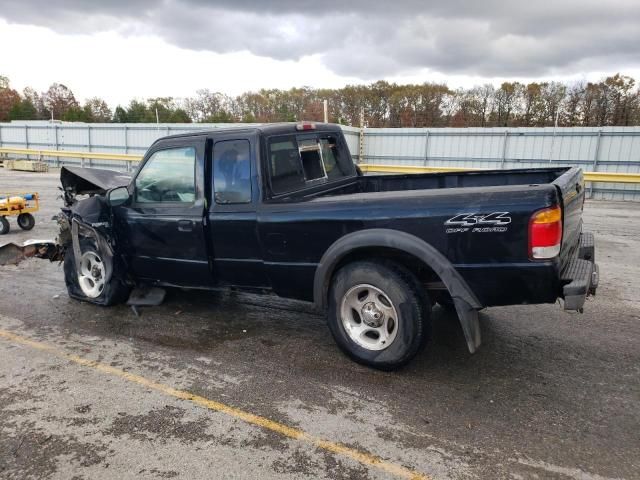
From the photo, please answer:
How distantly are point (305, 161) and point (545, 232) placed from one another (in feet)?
7.69

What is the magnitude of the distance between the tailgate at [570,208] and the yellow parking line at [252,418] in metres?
1.81

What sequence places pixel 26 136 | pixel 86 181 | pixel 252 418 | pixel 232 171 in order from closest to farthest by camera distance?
pixel 252 418, pixel 232 171, pixel 86 181, pixel 26 136

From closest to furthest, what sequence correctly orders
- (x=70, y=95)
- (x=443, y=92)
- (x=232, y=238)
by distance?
1. (x=232, y=238)
2. (x=443, y=92)
3. (x=70, y=95)

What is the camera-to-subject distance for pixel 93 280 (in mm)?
5496

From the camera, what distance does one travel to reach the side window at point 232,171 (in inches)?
170

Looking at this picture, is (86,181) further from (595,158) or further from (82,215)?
(595,158)

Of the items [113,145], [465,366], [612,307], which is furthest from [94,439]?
[113,145]

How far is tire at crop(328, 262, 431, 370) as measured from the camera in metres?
3.66

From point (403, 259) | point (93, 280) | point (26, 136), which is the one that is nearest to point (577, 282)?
point (403, 259)

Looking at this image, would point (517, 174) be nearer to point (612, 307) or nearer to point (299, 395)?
point (612, 307)

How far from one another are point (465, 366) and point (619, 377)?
3.69ft

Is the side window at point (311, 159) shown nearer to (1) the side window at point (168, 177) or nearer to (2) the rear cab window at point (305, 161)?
(2) the rear cab window at point (305, 161)

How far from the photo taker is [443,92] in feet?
106

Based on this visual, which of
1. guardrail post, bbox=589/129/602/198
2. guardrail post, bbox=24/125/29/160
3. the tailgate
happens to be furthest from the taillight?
guardrail post, bbox=24/125/29/160
